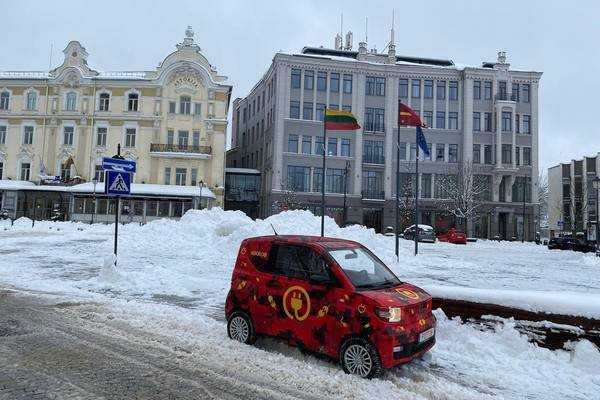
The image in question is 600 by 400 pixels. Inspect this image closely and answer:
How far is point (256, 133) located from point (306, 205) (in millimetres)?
16116

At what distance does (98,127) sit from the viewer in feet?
166

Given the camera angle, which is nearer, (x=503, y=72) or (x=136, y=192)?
(x=136, y=192)

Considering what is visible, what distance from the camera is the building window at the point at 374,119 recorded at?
5550 centimetres

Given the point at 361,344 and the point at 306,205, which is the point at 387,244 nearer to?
the point at 361,344

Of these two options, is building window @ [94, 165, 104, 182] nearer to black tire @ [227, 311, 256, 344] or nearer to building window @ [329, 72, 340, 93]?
building window @ [329, 72, 340, 93]

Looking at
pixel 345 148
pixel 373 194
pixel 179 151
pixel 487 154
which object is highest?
pixel 487 154

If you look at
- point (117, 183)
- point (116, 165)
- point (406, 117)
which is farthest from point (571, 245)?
point (116, 165)

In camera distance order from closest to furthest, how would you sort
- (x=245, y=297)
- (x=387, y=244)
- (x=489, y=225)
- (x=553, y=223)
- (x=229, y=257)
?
(x=245, y=297) → (x=229, y=257) → (x=387, y=244) → (x=489, y=225) → (x=553, y=223)

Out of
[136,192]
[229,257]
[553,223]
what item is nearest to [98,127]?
[136,192]

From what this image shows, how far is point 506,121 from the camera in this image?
185ft

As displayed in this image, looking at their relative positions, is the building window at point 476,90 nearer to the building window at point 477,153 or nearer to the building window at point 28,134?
the building window at point 477,153

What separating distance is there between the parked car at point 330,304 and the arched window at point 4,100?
55335mm

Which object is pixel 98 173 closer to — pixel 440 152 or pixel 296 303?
pixel 440 152

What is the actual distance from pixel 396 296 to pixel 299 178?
47595 millimetres
